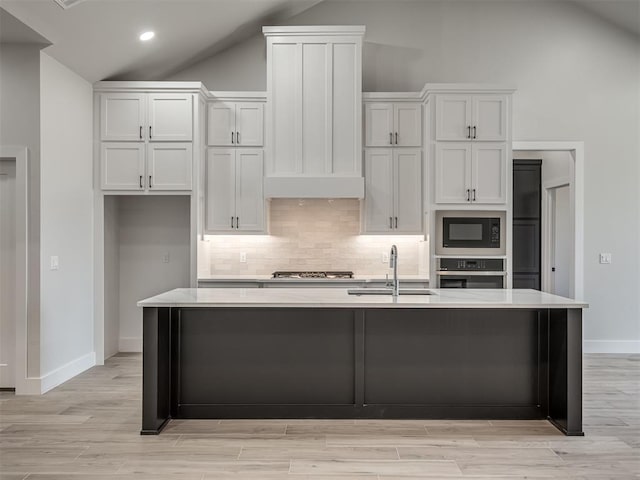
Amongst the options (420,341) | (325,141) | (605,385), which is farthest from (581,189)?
(420,341)

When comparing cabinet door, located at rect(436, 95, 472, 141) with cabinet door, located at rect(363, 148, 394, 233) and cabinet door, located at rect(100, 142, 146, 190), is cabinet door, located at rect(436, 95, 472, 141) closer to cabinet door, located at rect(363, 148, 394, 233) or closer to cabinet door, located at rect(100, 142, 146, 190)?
cabinet door, located at rect(363, 148, 394, 233)

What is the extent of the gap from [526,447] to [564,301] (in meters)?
0.92

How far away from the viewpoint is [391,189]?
546cm

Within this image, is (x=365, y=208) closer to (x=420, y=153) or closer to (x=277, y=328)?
(x=420, y=153)

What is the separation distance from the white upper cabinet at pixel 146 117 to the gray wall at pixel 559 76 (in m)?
0.71

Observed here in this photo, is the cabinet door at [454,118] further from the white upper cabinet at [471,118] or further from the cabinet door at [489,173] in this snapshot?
the cabinet door at [489,173]

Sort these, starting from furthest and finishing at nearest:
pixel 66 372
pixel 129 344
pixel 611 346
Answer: pixel 611 346, pixel 129 344, pixel 66 372

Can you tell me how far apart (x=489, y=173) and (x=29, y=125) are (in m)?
4.15

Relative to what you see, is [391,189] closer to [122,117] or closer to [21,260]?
[122,117]

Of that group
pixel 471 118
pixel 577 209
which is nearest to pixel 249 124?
pixel 471 118

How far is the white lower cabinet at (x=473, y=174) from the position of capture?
17.1ft

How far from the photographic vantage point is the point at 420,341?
3.59 m

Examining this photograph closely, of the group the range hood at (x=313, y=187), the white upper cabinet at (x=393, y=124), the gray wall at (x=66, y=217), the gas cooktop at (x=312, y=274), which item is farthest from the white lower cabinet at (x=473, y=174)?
the gray wall at (x=66, y=217)

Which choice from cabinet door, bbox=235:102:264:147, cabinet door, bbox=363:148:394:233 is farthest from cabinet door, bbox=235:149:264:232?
cabinet door, bbox=363:148:394:233
